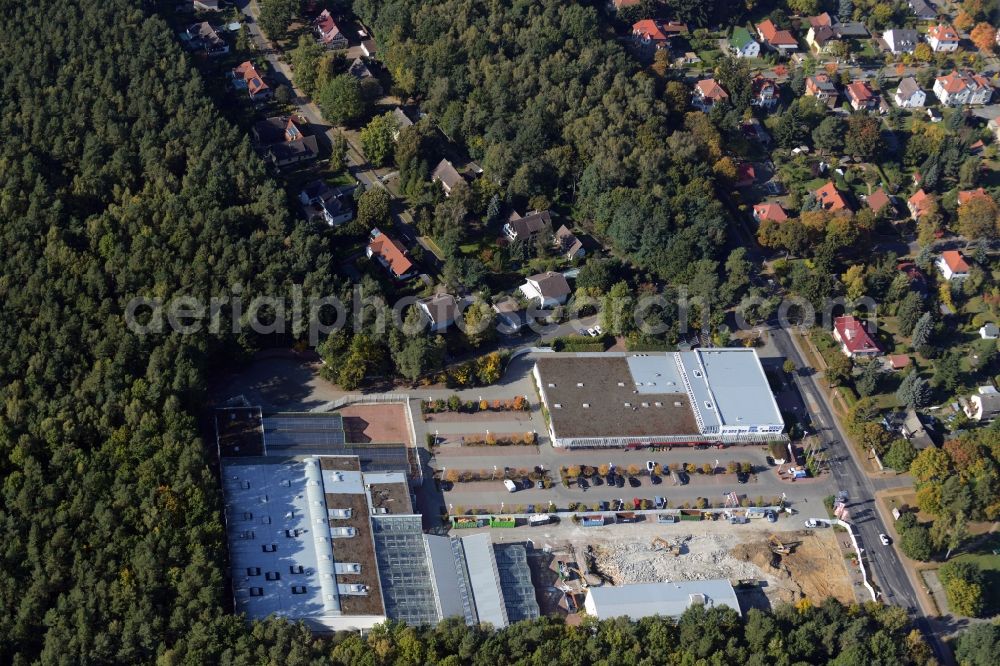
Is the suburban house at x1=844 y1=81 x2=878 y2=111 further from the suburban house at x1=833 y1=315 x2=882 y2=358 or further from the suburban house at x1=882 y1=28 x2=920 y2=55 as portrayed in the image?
the suburban house at x1=833 y1=315 x2=882 y2=358

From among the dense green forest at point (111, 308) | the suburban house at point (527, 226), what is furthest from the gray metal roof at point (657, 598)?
the suburban house at point (527, 226)

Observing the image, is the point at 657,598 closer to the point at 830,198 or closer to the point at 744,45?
the point at 830,198

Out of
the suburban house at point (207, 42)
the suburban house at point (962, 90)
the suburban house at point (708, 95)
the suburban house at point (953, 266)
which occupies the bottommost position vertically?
the suburban house at point (953, 266)

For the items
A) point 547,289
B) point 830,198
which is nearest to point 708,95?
point 830,198

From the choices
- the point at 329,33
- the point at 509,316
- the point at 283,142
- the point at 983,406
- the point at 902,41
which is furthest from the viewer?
the point at 902,41

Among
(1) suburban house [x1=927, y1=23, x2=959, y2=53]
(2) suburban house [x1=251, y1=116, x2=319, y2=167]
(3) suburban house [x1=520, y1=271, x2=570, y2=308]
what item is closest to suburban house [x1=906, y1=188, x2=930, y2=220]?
(1) suburban house [x1=927, y1=23, x2=959, y2=53]

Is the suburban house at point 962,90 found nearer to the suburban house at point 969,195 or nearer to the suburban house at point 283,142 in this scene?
the suburban house at point 969,195

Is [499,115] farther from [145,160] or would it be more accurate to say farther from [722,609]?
[722,609]
